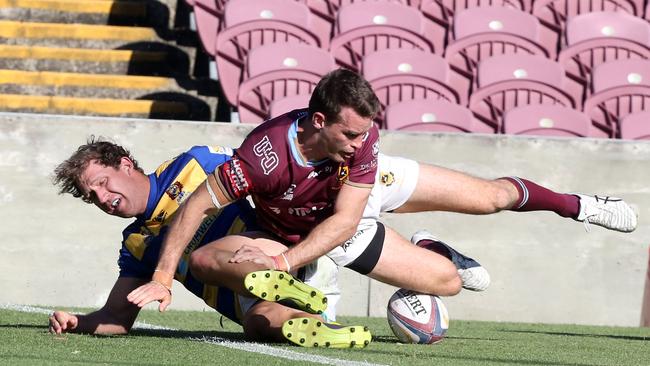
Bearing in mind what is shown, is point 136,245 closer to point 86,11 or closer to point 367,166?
point 367,166

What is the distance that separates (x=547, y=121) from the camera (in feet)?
31.1

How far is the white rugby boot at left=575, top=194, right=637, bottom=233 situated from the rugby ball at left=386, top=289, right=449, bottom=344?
3.45 feet

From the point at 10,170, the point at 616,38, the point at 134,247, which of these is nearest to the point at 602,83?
the point at 616,38

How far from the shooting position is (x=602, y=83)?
33.6 ft

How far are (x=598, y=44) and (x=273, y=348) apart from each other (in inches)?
252

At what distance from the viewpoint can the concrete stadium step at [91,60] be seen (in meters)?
10.9

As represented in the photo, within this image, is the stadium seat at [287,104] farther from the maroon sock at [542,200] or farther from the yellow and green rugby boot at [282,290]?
the yellow and green rugby boot at [282,290]

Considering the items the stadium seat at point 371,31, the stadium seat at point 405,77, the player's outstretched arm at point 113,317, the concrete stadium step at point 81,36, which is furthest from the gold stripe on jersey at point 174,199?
the concrete stadium step at point 81,36

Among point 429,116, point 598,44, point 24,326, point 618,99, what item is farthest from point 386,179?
point 598,44

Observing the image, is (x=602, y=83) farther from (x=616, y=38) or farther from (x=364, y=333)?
(x=364, y=333)

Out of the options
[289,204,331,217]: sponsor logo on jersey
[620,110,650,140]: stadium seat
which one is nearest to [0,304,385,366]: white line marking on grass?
[289,204,331,217]: sponsor logo on jersey

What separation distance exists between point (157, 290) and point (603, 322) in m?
3.82

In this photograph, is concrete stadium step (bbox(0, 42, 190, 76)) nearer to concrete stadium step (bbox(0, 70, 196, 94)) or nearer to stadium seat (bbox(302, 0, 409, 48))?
concrete stadium step (bbox(0, 70, 196, 94))

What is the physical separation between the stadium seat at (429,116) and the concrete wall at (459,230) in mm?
1291
